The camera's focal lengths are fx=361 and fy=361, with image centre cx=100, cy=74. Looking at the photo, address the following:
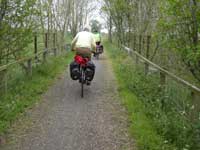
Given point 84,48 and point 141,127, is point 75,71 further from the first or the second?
point 141,127

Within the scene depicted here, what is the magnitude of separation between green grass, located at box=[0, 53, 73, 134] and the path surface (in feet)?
0.66

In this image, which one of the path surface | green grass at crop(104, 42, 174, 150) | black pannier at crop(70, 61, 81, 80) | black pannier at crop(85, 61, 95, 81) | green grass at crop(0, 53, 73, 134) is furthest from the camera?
black pannier at crop(85, 61, 95, 81)

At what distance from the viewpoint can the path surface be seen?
6.00 metres

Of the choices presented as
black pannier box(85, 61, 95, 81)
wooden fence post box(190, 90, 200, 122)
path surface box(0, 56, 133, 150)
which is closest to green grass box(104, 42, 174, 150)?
path surface box(0, 56, 133, 150)

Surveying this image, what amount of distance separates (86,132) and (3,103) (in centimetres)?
231

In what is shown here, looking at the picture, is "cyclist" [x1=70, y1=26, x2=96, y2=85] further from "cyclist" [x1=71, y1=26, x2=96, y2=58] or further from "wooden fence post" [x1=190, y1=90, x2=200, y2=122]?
"wooden fence post" [x1=190, y1=90, x2=200, y2=122]

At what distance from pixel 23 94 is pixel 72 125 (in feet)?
8.76

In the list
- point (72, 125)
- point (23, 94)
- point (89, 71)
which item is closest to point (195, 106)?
point (72, 125)

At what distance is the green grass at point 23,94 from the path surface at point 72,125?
0.66 feet

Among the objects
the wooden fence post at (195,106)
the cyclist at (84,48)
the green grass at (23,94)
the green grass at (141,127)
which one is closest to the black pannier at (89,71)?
the cyclist at (84,48)

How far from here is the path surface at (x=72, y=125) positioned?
19.7 ft

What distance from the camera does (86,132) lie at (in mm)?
6672

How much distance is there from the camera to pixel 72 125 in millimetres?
7105

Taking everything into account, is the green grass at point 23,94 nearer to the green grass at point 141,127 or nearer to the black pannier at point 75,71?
the black pannier at point 75,71
